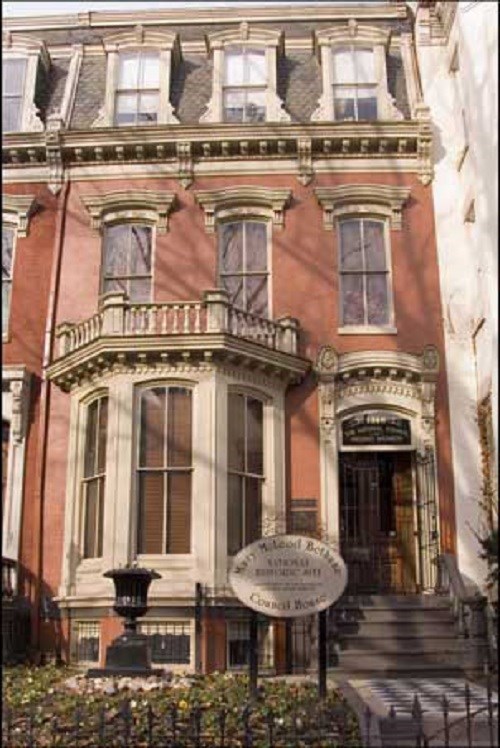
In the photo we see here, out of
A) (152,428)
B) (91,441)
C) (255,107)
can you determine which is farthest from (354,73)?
(91,441)

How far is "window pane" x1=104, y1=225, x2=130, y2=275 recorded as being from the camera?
50.8 feet

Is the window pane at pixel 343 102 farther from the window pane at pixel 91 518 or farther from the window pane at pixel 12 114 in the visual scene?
the window pane at pixel 91 518

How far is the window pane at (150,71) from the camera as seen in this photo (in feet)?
54.4

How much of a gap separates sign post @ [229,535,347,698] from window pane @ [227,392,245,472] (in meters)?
4.64

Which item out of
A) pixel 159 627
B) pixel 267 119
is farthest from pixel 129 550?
pixel 267 119

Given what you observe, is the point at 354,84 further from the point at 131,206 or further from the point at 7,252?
the point at 7,252

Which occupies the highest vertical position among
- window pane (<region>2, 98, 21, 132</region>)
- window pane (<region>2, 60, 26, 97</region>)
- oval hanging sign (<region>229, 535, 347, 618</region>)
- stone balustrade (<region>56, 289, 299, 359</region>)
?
window pane (<region>2, 60, 26, 97</region>)

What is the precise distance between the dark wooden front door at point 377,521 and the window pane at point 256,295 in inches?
115

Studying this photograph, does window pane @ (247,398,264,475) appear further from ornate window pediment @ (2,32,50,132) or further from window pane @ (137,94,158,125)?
ornate window pediment @ (2,32,50,132)

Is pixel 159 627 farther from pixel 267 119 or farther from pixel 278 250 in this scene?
pixel 267 119

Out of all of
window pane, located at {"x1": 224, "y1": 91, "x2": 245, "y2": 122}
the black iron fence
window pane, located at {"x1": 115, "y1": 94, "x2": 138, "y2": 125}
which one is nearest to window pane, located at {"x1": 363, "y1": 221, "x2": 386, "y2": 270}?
window pane, located at {"x1": 224, "y1": 91, "x2": 245, "y2": 122}

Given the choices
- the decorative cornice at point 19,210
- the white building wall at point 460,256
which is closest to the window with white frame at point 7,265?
the decorative cornice at point 19,210

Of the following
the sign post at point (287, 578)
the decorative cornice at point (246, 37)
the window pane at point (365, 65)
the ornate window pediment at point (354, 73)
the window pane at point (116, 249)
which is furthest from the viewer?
the decorative cornice at point (246, 37)

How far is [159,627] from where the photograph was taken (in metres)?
12.4
